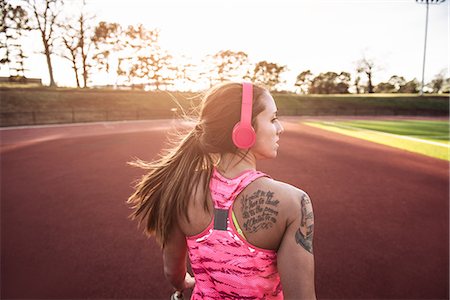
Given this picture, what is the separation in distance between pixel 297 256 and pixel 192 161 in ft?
2.16

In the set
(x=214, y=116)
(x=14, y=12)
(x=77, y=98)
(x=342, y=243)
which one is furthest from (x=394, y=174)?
(x=14, y=12)

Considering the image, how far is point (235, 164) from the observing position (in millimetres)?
1334

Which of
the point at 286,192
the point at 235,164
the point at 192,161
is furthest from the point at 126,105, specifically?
the point at 286,192

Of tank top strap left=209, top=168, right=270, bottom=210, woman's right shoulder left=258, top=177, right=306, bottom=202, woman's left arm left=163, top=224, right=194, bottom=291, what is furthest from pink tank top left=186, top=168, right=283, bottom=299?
woman's left arm left=163, top=224, right=194, bottom=291

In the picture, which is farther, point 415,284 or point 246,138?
point 415,284

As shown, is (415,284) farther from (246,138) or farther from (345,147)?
(345,147)

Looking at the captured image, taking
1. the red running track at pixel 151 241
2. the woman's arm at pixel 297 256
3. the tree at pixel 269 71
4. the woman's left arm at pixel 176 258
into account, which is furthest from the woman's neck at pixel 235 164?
the tree at pixel 269 71

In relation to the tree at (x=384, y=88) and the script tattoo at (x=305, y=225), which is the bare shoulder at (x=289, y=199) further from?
the tree at (x=384, y=88)

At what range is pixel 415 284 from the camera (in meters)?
3.65

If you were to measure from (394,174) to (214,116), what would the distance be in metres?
8.83

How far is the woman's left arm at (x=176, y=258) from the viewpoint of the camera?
1.56 m

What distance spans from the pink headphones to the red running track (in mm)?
2889

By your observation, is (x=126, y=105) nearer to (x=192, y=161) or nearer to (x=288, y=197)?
(x=192, y=161)

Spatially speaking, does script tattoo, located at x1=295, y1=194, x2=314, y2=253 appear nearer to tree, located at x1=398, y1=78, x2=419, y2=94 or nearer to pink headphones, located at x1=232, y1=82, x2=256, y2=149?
pink headphones, located at x1=232, y1=82, x2=256, y2=149
